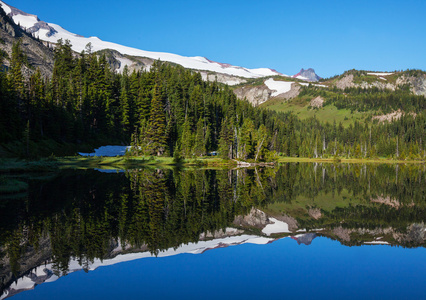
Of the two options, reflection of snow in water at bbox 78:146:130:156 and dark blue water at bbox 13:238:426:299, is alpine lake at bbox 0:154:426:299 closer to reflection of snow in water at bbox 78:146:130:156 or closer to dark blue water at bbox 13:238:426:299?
dark blue water at bbox 13:238:426:299

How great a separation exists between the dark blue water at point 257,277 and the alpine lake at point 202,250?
0.12 feet

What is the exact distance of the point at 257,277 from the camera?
1152 centimetres

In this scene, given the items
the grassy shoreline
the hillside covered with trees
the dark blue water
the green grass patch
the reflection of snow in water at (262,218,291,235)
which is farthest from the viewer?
the hillside covered with trees

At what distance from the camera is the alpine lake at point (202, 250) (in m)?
10.4

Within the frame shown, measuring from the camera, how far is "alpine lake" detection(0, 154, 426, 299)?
34.1 ft

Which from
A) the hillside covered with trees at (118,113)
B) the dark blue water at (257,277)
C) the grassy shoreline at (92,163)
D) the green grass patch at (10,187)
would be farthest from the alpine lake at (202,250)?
the hillside covered with trees at (118,113)

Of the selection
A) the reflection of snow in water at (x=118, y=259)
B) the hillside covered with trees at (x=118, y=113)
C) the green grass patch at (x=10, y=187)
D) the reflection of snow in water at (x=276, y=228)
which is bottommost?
the reflection of snow in water at (x=276, y=228)

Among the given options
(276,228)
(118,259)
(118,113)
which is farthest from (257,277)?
(118,113)

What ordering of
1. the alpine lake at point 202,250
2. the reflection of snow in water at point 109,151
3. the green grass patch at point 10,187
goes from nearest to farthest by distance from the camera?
the alpine lake at point 202,250, the green grass patch at point 10,187, the reflection of snow in water at point 109,151

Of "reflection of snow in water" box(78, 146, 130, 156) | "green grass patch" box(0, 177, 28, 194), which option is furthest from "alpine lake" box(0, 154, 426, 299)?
"reflection of snow in water" box(78, 146, 130, 156)

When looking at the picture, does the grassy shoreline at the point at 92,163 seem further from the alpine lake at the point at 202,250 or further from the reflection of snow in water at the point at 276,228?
the reflection of snow in water at the point at 276,228

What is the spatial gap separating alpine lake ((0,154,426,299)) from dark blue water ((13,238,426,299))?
0.04 metres

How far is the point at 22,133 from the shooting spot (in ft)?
222

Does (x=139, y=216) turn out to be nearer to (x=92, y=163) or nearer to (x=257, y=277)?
(x=257, y=277)
